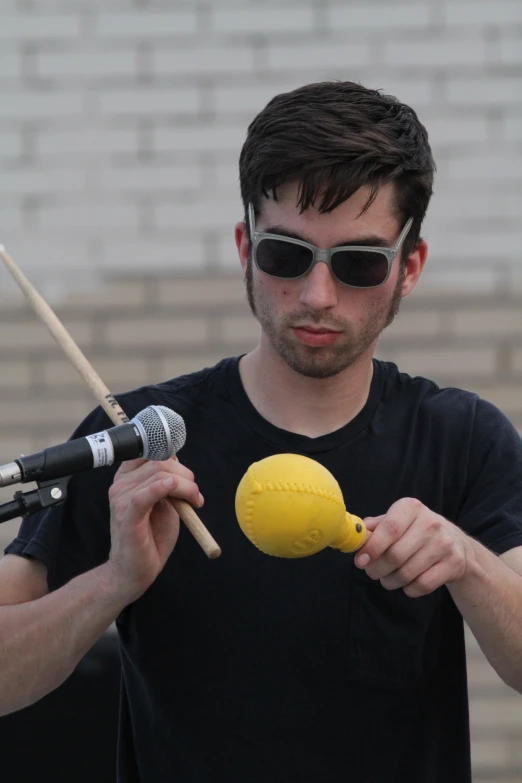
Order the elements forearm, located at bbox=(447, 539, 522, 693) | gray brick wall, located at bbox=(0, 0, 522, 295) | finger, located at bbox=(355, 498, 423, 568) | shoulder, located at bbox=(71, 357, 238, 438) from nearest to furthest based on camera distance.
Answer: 1. finger, located at bbox=(355, 498, 423, 568)
2. forearm, located at bbox=(447, 539, 522, 693)
3. shoulder, located at bbox=(71, 357, 238, 438)
4. gray brick wall, located at bbox=(0, 0, 522, 295)

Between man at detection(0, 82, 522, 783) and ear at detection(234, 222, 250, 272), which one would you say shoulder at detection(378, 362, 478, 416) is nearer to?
man at detection(0, 82, 522, 783)

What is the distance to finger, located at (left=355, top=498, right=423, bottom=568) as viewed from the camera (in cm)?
175

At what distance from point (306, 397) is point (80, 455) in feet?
2.72

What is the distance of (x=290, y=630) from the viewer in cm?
223

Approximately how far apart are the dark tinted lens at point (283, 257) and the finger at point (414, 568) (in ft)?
2.27

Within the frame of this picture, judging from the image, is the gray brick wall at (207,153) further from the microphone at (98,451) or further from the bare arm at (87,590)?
the microphone at (98,451)

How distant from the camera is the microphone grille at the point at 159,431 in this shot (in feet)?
5.55

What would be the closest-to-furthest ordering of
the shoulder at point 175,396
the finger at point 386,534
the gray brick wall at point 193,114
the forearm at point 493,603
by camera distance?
the finger at point 386,534 < the forearm at point 493,603 < the shoulder at point 175,396 < the gray brick wall at point 193,114

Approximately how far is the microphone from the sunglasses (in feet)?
2.09

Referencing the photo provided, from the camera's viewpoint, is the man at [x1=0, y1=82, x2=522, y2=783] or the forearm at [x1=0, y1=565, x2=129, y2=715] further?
the man at [x1=0, y1=82, x2=522, y2=783]

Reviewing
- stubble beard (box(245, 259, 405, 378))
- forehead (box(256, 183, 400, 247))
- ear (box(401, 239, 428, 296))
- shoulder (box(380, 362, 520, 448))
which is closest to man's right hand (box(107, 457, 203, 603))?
stubble beard (box(245, 259, 405, 378))

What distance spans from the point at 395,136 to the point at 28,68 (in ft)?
6.93

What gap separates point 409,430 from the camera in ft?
7.89

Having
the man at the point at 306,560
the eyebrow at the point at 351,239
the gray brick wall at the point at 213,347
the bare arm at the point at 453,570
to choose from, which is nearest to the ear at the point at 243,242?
the man at the point at 306,560
